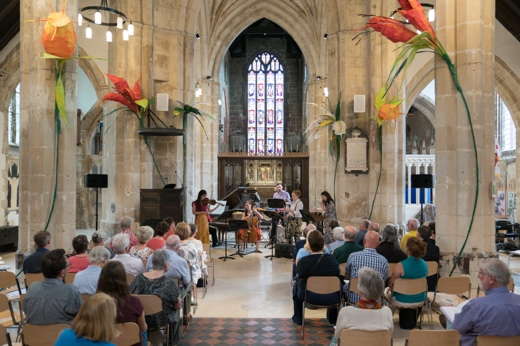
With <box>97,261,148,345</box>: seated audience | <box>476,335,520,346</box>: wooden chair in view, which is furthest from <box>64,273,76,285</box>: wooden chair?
<box>476,335,520,346</box>: wooden chair

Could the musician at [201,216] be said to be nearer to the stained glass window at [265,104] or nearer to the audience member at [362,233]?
the audience member at [362,233]

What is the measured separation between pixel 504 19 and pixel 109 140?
10396mm

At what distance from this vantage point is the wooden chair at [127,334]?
133 inches

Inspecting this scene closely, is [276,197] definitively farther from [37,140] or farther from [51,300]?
[51,300]

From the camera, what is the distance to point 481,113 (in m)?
6.60

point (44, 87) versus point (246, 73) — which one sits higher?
point (246, 73)

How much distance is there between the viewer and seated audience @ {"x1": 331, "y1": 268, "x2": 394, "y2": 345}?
3324 mm

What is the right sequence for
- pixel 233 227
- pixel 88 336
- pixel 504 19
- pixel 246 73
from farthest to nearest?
1. pixel 246 73
2. pixel 504 19
3. pixel 233 227
4. pixel 88 336

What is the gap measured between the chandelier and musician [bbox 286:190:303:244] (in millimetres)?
5034

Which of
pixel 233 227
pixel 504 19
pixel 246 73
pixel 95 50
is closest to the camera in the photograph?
pixel 233 227

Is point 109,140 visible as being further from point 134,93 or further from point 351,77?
point 351,77

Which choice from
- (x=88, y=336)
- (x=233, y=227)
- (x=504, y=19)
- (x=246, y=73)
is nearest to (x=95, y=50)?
(x=233, y=227)

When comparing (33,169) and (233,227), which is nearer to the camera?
(33,169)

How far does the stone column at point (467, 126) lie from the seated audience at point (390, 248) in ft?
4.18
